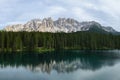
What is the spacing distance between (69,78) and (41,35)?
129 meters

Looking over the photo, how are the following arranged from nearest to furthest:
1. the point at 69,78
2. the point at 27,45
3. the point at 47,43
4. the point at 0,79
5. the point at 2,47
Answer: the point at 0,79 < the point at 69,78 < the point at 2,47 < the point at 27,45 < the point at 47,43

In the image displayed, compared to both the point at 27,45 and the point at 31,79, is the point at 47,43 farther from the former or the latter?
the point at 31,79

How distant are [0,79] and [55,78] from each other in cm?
1338

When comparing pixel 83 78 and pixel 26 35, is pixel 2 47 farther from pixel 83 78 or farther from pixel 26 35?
pixel 83 78

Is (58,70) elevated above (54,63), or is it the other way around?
(54,63)

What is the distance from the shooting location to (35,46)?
176 meters

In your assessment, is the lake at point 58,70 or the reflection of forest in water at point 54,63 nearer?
the lake at point 58,70

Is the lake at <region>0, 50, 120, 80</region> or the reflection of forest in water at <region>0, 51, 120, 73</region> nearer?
the lake at <region>0, 50, 120, 80</region>

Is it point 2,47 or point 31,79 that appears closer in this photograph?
point 31,79

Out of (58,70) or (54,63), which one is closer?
(58,70)

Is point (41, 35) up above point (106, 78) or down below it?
above

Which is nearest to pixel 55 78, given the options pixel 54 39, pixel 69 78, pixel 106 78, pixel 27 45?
pixel 69 78

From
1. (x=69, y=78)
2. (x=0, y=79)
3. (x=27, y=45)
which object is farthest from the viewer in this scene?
(x=27, y=45)

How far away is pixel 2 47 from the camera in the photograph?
155875 millimetres
